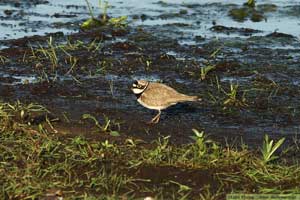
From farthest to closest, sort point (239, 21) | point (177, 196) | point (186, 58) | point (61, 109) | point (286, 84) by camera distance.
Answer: point (239, 21) → point (186, 58) → point (286, 84) → point (61, 109) → point (177, 196)

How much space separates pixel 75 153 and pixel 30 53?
4.30 m

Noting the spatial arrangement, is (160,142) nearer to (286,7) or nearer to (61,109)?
(61,109)

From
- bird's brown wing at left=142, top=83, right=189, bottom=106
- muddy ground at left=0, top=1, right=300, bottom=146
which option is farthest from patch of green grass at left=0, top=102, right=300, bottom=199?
bird's brown wing at left=142, top=83, right=189, bottom=106

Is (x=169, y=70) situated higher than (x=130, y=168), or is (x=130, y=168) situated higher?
(x=130, y=168)

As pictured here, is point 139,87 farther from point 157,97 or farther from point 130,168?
point 130,168

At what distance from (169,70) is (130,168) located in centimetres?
379

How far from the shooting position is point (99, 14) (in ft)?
49.0

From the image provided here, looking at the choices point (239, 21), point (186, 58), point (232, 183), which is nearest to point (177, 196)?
point (232, 183)

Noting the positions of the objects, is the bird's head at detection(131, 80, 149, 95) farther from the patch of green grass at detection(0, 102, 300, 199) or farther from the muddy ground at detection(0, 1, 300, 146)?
the patch of green grass at detection(0, 102, 300, 199)

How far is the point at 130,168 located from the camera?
7754 millimetres

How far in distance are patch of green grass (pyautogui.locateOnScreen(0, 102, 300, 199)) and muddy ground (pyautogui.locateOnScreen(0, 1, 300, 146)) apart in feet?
1.77

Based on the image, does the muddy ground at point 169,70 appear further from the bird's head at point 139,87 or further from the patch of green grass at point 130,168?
the patch of green grass at point 130,168

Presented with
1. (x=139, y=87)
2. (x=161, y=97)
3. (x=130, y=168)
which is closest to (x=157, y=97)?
(x=161, y=97)

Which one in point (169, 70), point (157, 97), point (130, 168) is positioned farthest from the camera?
point (169, 70)
